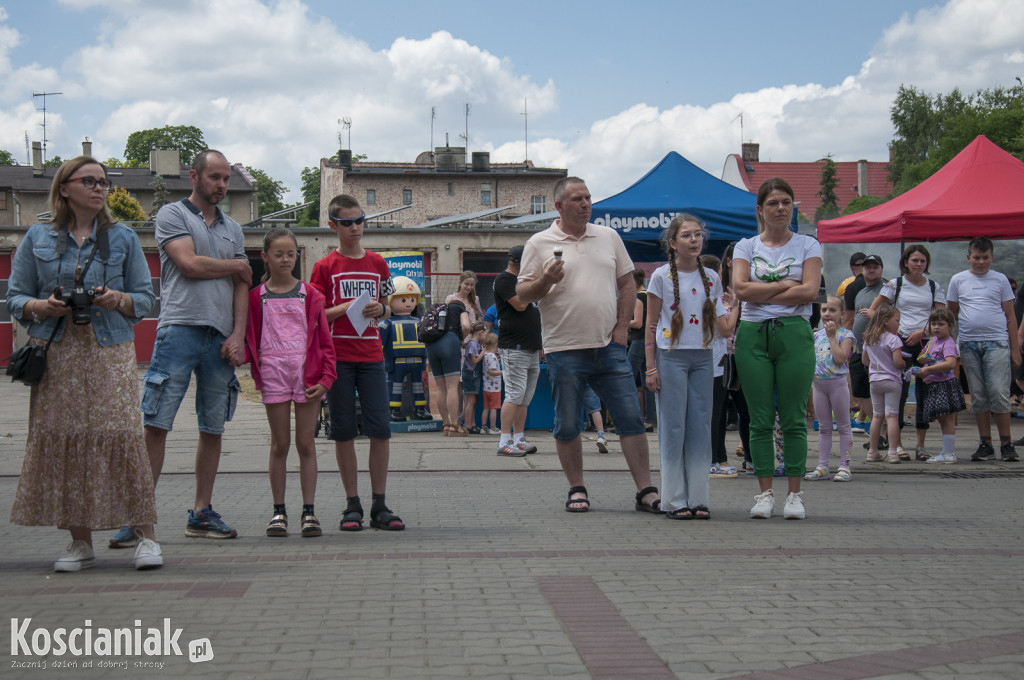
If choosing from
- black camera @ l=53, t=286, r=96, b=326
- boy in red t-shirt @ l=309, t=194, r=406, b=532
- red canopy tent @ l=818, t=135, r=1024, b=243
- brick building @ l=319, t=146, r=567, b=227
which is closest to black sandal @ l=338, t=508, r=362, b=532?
boy in red t-shirt @ l=309, t=194, r=406, b=532

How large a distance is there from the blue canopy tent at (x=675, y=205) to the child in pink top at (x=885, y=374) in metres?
4.03

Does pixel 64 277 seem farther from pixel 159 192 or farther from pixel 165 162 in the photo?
pixel 165 162

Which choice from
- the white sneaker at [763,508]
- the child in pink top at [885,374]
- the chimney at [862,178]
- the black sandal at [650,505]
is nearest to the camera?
the white sneaker at [763,508]

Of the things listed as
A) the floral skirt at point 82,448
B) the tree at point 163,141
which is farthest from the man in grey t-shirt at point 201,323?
the tree at point 163,141

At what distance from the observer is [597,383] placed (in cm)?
717

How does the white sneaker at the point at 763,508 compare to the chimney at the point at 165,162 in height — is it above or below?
below

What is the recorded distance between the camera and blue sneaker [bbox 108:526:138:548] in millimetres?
5820

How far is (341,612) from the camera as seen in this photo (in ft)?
14.5

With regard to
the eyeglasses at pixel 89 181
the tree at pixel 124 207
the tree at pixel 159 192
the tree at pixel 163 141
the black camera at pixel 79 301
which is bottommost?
Result: the black camera at pixel 79 301

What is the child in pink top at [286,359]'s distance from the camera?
6227 mm

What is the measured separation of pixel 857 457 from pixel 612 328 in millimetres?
4898

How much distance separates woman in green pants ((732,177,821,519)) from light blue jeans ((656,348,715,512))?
0.29 metres

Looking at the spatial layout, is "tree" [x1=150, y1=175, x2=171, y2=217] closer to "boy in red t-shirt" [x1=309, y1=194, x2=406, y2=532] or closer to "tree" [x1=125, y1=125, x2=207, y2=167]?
"tree" [x1=125, y1=125, x2=207, y2=167]

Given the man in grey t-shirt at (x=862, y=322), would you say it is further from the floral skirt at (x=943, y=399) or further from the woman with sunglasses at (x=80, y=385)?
the woman with sunglasses at (x=80, y=385)
